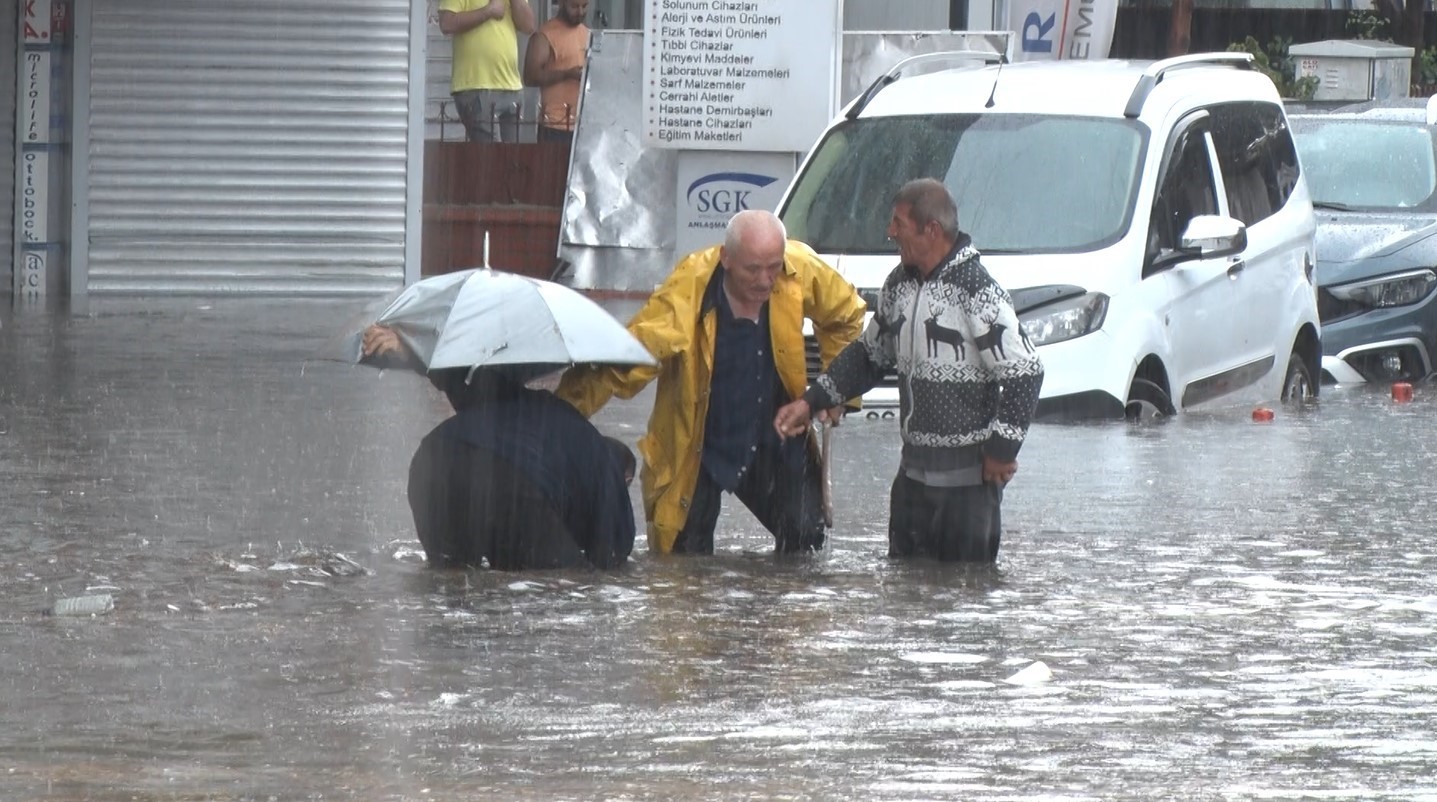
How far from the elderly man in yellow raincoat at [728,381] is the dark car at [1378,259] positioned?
8.42m

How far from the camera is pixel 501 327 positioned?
8648 millimetres

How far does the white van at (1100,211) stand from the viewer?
1207 cm

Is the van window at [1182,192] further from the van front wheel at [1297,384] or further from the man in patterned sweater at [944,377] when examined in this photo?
the man in patterned sweater at [944,377]

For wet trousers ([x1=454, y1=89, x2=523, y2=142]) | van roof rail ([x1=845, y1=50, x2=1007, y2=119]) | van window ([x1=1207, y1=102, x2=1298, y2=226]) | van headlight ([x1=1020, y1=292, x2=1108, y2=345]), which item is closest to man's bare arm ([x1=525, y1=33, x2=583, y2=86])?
wet trousers ([x1=454, y1=89, x2=523, y2=142])

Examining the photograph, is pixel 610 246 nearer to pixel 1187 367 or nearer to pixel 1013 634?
pixel 1187 367

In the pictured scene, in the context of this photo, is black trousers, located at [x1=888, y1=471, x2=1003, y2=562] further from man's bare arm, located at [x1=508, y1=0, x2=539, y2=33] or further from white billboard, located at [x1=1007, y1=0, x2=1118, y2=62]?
man's bare arm, located at [x1=508, y1=0, x2=539, y2=33]

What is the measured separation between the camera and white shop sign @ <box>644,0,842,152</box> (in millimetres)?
15906

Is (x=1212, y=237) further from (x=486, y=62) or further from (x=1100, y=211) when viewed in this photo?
(x=486, y=62)

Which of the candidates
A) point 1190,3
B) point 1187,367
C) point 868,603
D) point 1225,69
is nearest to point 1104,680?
point 868,603

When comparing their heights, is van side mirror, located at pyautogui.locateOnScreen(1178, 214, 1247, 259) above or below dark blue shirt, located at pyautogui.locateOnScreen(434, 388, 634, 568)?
above

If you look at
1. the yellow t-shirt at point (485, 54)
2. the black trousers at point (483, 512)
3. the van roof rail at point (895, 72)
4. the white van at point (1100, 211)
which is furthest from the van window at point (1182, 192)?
the yellow t-shirt at point (485, 54)

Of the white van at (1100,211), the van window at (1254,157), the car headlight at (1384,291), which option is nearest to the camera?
the white van at (1100,211)

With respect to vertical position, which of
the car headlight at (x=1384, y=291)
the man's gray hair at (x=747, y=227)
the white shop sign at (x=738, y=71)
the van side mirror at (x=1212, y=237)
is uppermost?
the white shop sign at (x=738, y=71)

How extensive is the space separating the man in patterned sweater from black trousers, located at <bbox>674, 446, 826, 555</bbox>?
31cm
